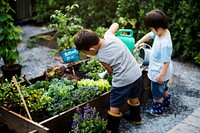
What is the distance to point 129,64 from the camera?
359 centimetres

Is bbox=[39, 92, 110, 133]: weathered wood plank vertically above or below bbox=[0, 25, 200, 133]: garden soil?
above

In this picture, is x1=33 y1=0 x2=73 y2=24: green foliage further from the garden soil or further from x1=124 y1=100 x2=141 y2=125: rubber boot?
x1=124 y1=100 x2=141 y2=125: rubber boot

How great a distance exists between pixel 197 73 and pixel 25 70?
10.1ft

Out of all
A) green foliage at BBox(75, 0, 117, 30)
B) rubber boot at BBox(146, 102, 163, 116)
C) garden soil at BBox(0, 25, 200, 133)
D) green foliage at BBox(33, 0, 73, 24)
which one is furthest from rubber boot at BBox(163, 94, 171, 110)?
green foliage at BBox(33, 0, 73, 24)

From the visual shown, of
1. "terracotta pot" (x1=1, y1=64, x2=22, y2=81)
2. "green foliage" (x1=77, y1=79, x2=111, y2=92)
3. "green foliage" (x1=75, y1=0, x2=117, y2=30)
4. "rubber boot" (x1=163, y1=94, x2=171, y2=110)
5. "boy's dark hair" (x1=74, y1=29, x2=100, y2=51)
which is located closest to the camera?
"boy's dark hair" (x1=74, y1=29, x2=100, y2=51)

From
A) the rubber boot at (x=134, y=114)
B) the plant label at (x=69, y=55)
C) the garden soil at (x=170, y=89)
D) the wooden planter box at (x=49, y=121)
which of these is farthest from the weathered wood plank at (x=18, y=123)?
the plant label at (x=69, y=55)

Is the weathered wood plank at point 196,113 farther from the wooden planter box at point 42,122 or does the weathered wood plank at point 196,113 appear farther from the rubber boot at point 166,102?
the wooden planter box at point 42,122

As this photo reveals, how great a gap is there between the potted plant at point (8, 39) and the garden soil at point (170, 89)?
376mm

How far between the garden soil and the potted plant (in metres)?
0.38

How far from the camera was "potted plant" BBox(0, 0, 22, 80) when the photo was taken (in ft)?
16.4

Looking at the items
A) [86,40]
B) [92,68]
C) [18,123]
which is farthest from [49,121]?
[92,68]

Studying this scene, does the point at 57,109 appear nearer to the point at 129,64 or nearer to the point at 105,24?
the point at 129,64

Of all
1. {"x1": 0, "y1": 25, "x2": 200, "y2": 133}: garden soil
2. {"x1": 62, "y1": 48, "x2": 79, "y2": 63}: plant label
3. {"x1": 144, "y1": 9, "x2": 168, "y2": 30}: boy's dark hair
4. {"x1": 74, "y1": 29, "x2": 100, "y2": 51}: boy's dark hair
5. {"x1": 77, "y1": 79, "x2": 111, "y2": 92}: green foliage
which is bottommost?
{"x1": 0, "y1": 25, "x2": 200, "y2": 133}: garden soil

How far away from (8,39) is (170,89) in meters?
2.65
